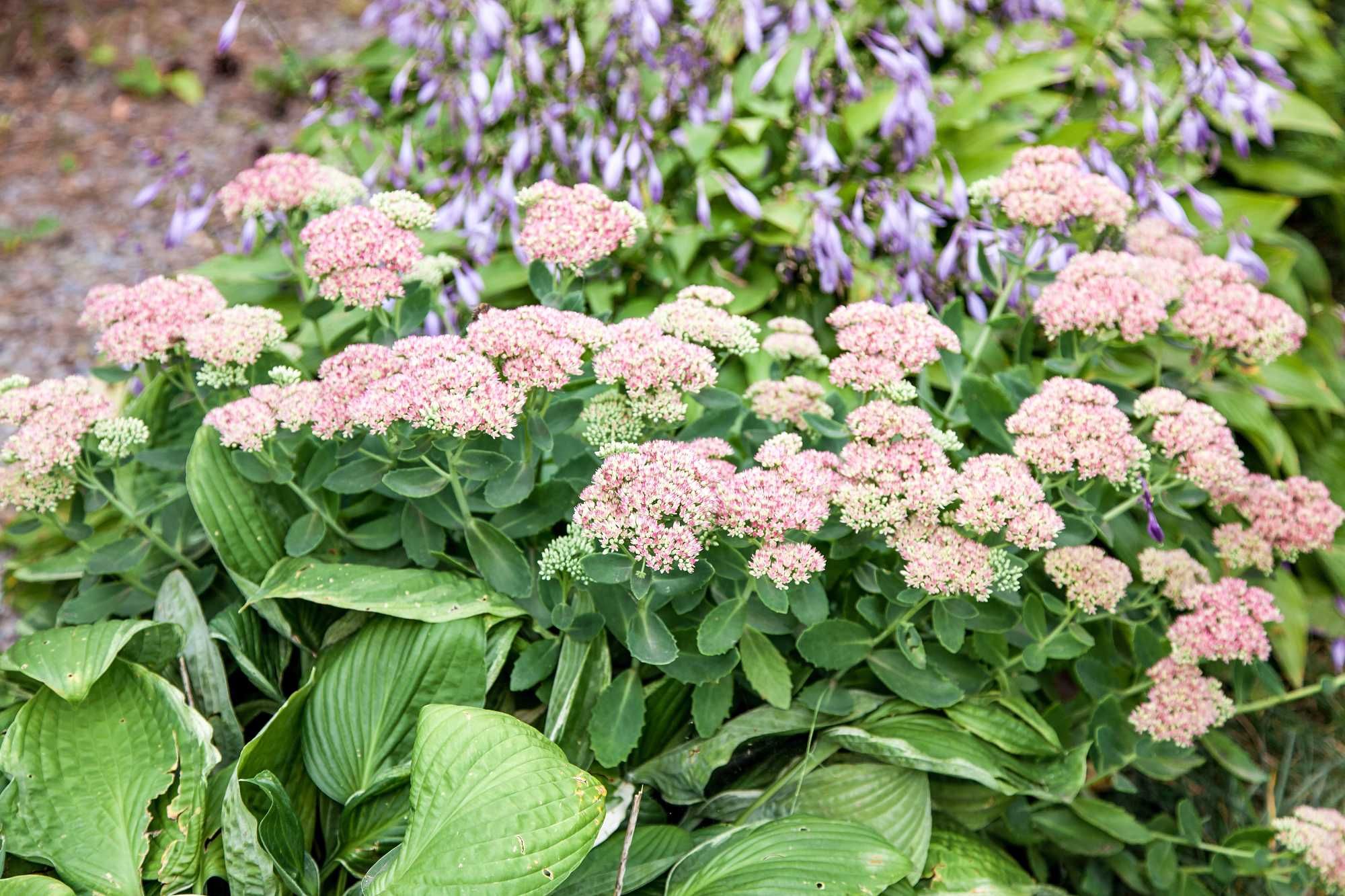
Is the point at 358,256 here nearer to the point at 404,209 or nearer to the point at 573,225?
Answer: the point at 404,209

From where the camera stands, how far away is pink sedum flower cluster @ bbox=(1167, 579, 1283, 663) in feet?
5.82

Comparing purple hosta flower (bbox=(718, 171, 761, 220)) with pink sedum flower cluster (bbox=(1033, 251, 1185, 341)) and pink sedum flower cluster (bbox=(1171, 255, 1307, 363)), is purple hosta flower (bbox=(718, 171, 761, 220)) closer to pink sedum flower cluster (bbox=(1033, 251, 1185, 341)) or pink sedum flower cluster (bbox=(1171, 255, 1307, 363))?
pink sedum flower cluster (bbox=(1033, 251, 1185, 341))

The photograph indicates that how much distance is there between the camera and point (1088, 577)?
179cm

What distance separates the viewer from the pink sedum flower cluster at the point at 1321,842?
174cm

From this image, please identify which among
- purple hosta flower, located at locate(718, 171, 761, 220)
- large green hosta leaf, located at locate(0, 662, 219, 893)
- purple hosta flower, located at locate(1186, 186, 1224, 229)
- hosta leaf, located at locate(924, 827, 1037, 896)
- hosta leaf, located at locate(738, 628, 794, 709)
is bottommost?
hosta leaf, located at locate(924, 827, 1037, 896)

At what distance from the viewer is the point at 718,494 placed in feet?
4.87

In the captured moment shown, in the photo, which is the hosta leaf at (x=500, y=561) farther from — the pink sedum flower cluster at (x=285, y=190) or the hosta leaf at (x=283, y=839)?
the pink sedum flower cluster at (x=285, y=190)

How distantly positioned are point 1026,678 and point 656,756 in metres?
0.70

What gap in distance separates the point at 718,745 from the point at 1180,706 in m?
0.79

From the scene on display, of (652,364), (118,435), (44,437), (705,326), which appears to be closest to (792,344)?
(705,326)

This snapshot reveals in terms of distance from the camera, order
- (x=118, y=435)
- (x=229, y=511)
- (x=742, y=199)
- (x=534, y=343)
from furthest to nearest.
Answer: (x=742, y=199)
(x=229, y=511)
(x=118, y=435)
(x=534, y=343)

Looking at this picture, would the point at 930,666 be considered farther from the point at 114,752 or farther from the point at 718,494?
the point at 114,752

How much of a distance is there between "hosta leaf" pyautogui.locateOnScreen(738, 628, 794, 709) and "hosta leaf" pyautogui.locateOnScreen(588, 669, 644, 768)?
7.4 inches


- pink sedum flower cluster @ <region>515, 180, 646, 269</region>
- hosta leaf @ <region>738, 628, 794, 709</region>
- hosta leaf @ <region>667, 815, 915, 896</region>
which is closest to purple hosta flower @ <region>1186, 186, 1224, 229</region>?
pink sedum flower cluster @ <region>515, 180, 646, 269</region>
